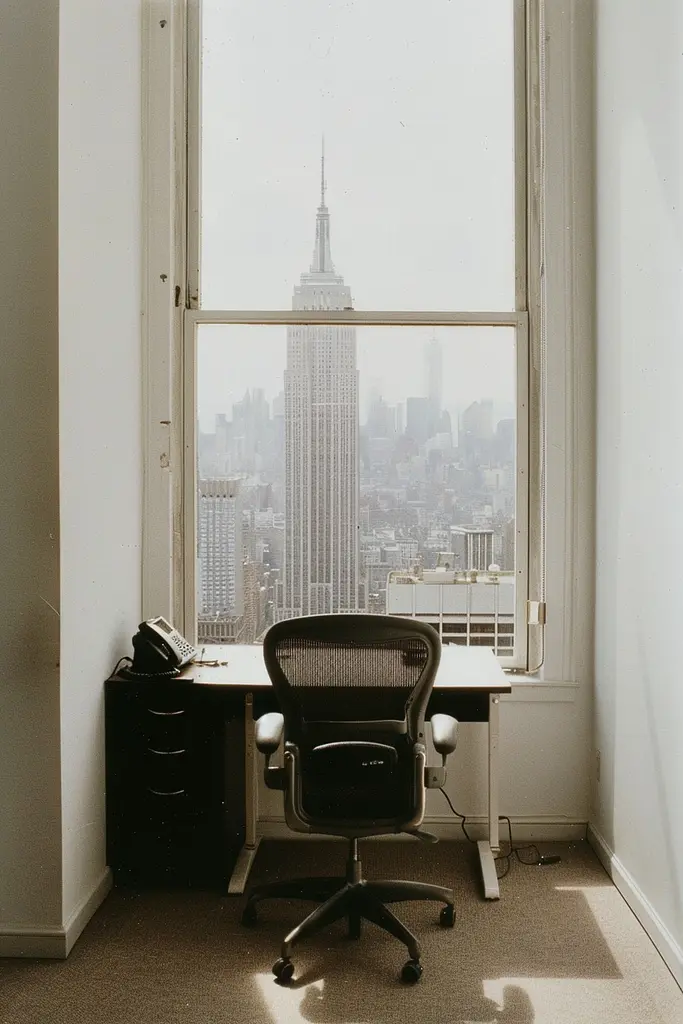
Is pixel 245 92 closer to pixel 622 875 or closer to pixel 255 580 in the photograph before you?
pixel 255 580

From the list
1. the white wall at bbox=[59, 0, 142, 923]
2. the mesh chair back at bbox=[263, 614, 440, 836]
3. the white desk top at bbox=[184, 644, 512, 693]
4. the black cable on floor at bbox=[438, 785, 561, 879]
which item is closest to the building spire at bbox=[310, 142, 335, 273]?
the white wall at bbox=[59, 0, 142, 923]

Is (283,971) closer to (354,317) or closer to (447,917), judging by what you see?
(447,917)

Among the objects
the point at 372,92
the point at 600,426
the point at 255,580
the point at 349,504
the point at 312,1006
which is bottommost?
the point at 312,1006

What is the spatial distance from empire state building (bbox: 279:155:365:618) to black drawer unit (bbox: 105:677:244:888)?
0.72m

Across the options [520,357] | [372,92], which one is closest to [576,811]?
[520,357]

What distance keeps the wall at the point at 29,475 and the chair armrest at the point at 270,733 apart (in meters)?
0.57

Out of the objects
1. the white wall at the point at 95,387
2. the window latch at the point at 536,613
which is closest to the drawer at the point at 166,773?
the white wall at the point at 95,387

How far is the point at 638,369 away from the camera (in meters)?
2.75

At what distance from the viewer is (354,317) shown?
3418mm

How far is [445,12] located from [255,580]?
7.51 feet

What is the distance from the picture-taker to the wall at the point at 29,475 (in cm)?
244

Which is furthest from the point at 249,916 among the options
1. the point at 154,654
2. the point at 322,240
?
the point at 322,240

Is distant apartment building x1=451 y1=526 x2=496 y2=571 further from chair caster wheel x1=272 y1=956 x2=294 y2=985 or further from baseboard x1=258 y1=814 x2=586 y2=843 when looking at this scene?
chair caster wheel x1=272 y1=956 x2=294 y2=985

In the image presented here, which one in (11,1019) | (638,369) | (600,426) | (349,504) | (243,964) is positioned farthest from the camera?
(349,504)
